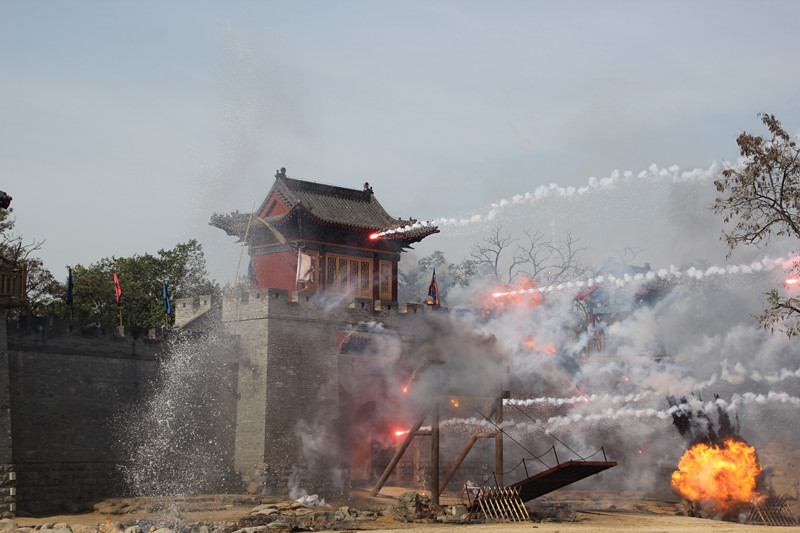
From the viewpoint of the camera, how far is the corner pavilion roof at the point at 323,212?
117ft

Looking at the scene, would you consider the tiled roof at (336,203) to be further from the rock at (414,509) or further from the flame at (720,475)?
the flame at (720,475)

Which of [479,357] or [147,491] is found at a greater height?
[479,357]

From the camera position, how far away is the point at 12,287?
2616cm

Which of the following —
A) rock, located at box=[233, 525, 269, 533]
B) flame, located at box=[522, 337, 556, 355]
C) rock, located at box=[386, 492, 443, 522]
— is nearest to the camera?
rock, located at box=[233, 525, 269, 533]

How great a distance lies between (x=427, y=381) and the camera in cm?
3319

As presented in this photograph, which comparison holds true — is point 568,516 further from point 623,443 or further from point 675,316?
point 675,316

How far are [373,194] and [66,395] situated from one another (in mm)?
16616

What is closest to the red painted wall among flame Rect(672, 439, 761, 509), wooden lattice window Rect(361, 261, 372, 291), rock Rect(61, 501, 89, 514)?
wooden lattice window Rect(361, 261, 372, 291)

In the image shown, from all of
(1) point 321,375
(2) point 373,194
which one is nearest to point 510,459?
(1) point 321,375

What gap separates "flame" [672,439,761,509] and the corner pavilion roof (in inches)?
516

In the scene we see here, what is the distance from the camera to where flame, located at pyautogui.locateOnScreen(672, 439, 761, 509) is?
29656 millimetres

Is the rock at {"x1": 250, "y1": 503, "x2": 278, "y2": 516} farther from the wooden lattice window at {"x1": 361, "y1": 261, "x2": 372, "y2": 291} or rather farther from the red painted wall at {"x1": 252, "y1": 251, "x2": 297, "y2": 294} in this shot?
the wooden lattice window at {"x1": 361, "y1": 261, "x2": 372, "y2": 291}

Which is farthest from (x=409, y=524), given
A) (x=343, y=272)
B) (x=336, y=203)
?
(x=336, y=203)

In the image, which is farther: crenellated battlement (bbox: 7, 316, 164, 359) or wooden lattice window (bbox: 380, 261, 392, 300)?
wooden lattice window (bbox: 380, 261, 392, 300)
